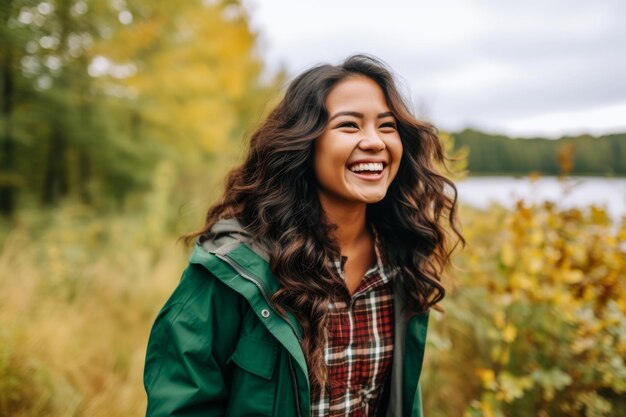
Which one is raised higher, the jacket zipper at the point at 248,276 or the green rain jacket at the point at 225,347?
the jacket zipper at the point at 248,276

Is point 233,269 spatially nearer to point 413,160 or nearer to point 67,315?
point 413,160

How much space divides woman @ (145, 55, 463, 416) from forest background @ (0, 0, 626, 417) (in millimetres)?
374

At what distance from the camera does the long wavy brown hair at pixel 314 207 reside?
152 cm

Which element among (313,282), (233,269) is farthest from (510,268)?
(233,269)

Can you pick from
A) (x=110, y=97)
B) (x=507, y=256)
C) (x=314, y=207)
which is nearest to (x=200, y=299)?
(x=314, y=207)

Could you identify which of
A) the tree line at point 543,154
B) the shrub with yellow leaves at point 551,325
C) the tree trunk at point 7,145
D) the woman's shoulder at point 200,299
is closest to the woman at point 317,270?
the woman's shoulder at point 200,299

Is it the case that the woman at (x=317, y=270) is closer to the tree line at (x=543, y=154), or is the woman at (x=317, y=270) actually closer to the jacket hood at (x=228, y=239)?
the jacket hood at (x=228, y=239)

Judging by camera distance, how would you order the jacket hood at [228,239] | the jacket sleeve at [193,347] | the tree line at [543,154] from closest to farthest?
1. the jacket sleeve at [193,347]
2. the jacket hood at [228,239]
3. the tree line at [543,154]

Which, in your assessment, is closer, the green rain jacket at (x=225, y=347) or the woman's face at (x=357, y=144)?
the green rain jacket at (x=225, y=347)

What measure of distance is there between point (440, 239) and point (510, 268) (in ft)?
3.62

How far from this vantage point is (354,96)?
1654 mm

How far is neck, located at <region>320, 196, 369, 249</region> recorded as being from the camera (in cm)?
176

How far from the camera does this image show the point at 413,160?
194 cm

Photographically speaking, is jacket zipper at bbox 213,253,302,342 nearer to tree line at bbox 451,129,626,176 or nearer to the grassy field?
the grassy field
